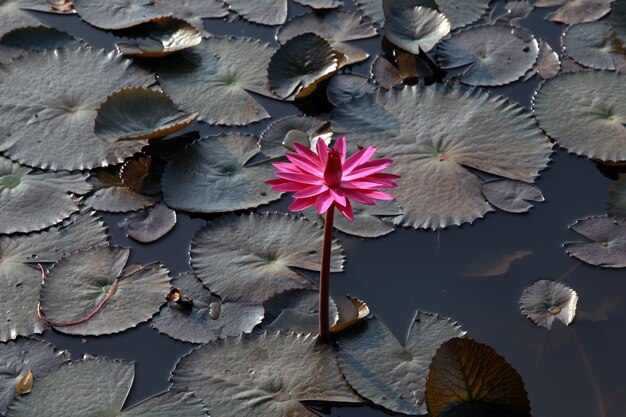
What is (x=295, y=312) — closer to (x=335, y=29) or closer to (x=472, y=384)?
(x=472, y=384)

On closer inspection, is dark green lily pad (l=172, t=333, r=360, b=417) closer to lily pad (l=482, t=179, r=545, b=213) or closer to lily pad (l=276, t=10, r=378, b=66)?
lily pad (l=482, t=179, r=545, b=213)

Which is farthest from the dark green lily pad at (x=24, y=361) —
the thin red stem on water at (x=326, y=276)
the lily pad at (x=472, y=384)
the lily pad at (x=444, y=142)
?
the lily pad at (x=444, y=142)

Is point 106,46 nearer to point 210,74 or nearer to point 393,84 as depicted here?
point 210,74

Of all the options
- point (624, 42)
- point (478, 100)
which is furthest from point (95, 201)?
point (624, 42)

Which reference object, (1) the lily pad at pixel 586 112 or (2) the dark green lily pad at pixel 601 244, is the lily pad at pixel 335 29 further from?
(2) the dark green lily pad at pixel 601 244

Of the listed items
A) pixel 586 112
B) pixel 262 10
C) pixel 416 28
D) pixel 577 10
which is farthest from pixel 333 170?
pixel 577 10

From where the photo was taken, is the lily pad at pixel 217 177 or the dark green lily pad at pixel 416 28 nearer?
the lily pad at pixel 217 177

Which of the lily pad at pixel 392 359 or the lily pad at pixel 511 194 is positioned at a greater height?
the lily pad at pixel 392 359

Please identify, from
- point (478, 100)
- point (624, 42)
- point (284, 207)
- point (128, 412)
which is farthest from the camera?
point (624, 42)
